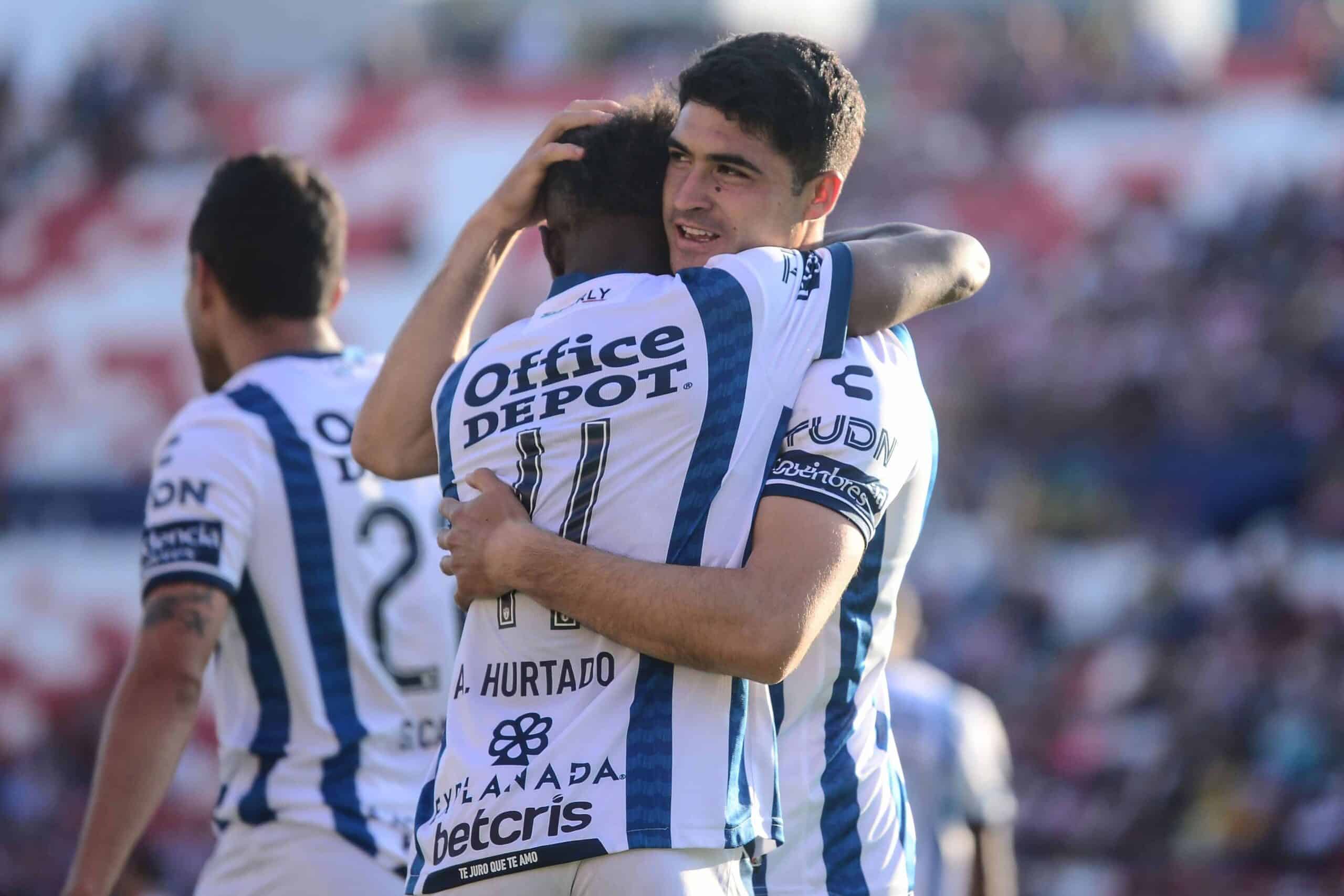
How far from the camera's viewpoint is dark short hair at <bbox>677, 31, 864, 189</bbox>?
2.96 m

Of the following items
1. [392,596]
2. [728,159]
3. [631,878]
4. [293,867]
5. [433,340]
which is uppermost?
[728,159]

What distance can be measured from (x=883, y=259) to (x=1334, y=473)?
1016 centimetres

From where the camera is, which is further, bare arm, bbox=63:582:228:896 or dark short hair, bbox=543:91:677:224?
bare arm, bbox=63:582:228:896

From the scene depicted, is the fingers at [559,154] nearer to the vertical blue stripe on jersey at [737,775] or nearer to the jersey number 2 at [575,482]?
the jersey number 2 at [575,482]

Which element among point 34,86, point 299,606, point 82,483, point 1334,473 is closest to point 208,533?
point 299,606

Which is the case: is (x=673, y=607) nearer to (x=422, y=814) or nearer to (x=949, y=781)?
(x=422, y=814)

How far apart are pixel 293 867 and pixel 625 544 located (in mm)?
1526

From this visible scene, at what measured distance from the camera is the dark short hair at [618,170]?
3.04 meters

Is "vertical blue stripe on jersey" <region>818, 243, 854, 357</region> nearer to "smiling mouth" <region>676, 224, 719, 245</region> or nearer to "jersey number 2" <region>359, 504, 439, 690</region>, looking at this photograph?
"smiling mouth" <region>676, 224, 719, 245</region>

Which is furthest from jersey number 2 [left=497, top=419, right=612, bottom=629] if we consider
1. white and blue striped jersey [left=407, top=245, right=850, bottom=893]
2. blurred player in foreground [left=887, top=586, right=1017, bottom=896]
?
blurred player in foreground [left=887, top=586, right=1017, bottom=896]

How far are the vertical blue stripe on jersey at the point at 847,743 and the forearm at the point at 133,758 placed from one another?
148 cm

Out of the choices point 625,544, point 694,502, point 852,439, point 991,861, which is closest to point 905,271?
point 852,439

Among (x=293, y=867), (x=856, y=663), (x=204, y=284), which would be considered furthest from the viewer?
(x=204, y=284)

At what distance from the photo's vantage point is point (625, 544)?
2.68 m
